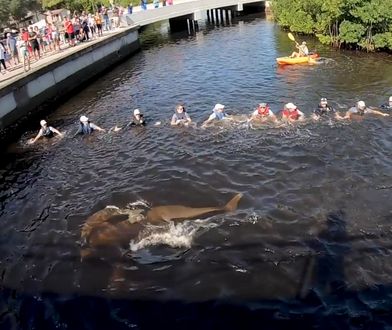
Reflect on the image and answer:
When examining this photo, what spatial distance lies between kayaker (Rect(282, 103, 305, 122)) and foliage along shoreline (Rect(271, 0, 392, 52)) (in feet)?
45.4

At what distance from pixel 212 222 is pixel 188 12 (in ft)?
166

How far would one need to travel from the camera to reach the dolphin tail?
15.4 meters

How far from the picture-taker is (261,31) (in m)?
52.3

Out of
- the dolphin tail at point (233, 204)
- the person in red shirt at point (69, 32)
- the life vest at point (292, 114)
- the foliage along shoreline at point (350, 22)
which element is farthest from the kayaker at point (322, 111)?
the person in red shirt at point (69, 32)

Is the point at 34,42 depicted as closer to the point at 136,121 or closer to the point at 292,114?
the point at 136,121

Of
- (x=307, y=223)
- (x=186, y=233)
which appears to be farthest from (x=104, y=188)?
(x=307, y=223)

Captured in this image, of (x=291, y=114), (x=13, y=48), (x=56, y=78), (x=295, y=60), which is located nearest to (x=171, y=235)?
(x=291, y=114)

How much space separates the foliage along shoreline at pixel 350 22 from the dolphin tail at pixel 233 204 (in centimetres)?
2204

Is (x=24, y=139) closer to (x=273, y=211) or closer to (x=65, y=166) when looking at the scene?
(x=65, y=166)

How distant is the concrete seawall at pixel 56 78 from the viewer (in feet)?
85.1

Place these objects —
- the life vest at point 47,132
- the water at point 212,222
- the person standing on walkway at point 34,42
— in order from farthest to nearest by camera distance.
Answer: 1. the person standing on walkway at point 34,42
2. the life vest at point 47,132
3. the water at point 212,222

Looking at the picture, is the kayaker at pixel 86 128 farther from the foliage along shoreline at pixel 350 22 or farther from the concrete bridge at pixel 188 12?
the concrete bridge at pixel 188 12

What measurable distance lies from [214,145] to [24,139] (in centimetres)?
1080

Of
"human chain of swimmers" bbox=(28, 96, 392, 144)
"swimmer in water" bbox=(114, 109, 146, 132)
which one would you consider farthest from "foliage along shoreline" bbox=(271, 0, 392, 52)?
"swimmer in water" bbox=(114, 109, 146, 132)
